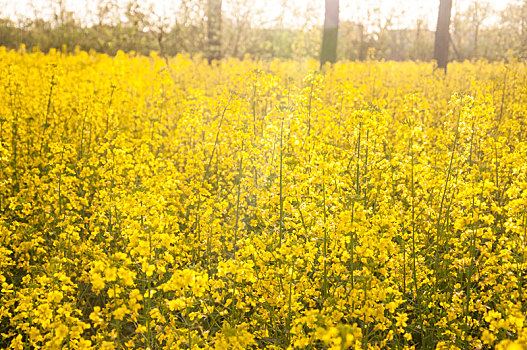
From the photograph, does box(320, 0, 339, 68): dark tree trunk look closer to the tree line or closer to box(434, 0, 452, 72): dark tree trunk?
the tree line

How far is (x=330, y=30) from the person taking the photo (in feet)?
41.8

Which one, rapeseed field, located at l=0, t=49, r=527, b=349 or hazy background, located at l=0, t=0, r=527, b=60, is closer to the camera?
rapeseed field, located at l=0, t=49, r=527, b=349

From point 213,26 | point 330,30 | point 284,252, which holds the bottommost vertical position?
point 284,252

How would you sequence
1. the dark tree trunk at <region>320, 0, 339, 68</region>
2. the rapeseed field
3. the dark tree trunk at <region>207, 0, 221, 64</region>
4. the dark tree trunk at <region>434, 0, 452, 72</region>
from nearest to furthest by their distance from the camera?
the rapeseed field < the dark tree trunk at <region>320, 0, 339, 68</region> < the dark tree trunk at <region>434, 0, 452, 72</region> < the dark tree trunk at <region>207, 0, 221, 64</region>

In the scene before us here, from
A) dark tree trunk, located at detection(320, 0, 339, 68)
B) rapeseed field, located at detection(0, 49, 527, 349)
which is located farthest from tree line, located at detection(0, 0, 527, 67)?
rapeseed field, located at detection(0, 49, 527, 349)

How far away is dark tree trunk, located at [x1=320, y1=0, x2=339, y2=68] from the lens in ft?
41.5

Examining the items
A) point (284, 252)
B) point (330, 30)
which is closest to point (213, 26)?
point (330, 30)

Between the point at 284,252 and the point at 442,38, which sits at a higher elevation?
the point at 442,38

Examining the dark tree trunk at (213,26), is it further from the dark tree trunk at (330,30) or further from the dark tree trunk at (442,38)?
the dark tree trunk at (442,38)

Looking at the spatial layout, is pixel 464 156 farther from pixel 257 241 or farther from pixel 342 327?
pixel 342 327

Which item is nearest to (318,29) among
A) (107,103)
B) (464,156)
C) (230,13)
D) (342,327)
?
(230,13)

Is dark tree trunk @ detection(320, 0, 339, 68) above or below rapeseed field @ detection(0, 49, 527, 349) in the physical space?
above

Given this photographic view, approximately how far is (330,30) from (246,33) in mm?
11471

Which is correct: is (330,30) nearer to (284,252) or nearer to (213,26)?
(213,26)
